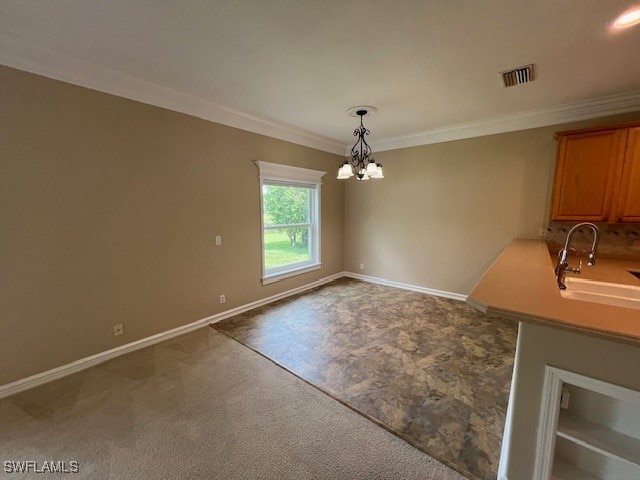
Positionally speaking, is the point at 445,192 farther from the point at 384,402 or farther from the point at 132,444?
the point at 132,444

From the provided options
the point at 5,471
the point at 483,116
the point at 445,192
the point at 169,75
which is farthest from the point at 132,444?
the point at 483,116

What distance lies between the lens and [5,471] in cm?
143

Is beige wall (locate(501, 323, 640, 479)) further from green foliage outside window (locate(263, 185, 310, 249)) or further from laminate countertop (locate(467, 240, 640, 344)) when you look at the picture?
green foliage outside window (locate(263, 185, 310, 249))

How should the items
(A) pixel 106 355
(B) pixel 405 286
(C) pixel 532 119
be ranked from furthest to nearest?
(B) pixel 405 286 < (C) pixel 532 119 < (A) pixel 106 355

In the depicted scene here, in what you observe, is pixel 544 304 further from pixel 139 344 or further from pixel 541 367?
pixel 139 344

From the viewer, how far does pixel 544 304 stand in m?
1.19

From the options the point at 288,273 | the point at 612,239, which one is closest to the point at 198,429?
the point at 288,273

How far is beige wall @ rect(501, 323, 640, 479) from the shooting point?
100 centimetres

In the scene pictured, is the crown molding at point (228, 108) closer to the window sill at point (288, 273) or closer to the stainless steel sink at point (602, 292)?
the window sill at point (288, 273)

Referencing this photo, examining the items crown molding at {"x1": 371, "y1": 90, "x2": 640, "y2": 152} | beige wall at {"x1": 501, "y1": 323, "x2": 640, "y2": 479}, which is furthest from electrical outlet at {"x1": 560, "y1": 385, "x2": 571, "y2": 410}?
crown molding at {"x1": 371, "y1": 90, "x2": 640, "y2": 152}

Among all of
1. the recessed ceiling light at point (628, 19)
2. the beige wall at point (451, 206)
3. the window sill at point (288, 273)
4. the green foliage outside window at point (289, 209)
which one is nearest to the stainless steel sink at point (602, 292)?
the recessed ceiling light at point (628, 19)

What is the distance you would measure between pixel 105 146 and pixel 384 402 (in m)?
3.22

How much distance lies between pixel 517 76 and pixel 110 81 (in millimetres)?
3627

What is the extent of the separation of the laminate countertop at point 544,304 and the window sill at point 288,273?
2922mm
